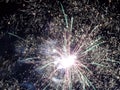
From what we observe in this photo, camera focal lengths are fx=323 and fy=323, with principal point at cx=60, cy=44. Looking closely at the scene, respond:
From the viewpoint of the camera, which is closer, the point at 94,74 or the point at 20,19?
the point at 20,19

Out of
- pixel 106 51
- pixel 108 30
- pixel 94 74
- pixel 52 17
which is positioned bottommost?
pixel 94 74

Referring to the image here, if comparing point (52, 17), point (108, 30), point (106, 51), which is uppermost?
point (52, 17)

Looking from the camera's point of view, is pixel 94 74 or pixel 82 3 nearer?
pixel 82 3

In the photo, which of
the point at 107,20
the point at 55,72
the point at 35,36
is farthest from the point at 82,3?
the point at 55,72

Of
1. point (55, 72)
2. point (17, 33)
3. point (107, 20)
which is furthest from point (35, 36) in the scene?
point (107, 20)

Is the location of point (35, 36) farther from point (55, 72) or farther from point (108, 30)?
point (108, 30)

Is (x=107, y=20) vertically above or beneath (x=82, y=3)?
beneath

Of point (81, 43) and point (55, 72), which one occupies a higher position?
point (81, 43)

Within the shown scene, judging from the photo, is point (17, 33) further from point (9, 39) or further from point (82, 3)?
point (82, 3)
